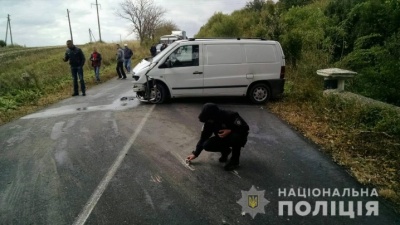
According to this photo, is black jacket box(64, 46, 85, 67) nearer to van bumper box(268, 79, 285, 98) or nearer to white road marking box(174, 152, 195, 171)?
van bumper box(268, 79, 285, 98)

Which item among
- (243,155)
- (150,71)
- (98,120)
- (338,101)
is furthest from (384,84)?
(98,120)

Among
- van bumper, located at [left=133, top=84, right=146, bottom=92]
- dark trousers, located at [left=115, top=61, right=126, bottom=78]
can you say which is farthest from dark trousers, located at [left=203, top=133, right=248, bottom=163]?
dark trousers, located at [left=115, top=61, right=126, bottom=78]

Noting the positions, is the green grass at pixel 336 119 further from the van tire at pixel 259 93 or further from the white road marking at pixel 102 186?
the white road marking at pixel 102 186

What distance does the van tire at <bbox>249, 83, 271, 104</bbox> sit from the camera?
9414mm

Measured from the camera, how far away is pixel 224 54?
29.7ft

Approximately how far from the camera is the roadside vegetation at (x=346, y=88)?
518 centimetres

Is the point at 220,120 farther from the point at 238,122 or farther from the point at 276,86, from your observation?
the point at 276,86

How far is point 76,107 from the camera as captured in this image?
934 cm

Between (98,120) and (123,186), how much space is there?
3.82m

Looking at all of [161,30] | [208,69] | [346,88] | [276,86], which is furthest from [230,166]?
[161,30]

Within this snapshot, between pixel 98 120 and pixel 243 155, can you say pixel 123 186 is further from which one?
pixel 98 120

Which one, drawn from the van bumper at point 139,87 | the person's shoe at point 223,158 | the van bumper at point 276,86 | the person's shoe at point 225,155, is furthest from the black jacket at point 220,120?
the van bumper at point 276,86

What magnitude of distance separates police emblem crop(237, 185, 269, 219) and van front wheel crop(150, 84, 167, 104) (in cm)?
563

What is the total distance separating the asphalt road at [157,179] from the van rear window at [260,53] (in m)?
2.62
